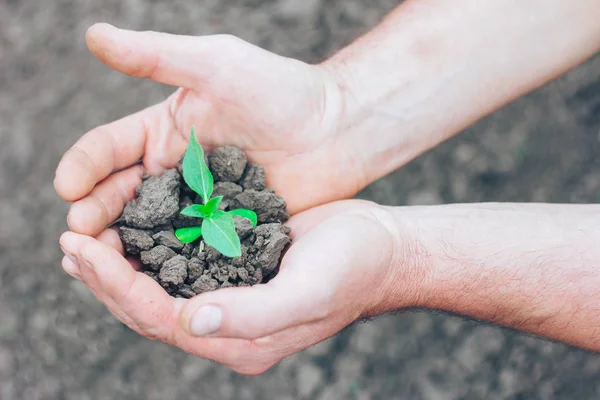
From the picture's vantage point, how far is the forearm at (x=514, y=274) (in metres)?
1.96

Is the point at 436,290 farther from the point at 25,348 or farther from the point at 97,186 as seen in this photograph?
the point at 25,348

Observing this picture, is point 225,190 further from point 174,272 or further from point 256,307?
point 256,307

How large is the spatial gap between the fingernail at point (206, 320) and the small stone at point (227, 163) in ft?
2.20

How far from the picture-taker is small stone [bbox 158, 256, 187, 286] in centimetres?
171

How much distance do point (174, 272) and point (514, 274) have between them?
3.79ft

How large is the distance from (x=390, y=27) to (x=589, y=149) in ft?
4.69

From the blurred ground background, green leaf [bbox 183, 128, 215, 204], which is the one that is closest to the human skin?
green leaf [bbox 183, 128, 215, 204]

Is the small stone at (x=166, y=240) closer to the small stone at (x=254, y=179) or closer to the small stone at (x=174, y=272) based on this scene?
the small stone at (x=174, y=272)

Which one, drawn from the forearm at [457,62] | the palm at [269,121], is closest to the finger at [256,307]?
the palm at [269,121]

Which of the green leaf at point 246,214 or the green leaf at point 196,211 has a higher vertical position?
the green leaf at point 196,211

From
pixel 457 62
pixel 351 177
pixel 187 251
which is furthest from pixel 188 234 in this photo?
pixel 457 62

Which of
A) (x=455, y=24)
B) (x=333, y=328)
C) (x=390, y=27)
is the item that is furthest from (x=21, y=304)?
(x=455, y=24)

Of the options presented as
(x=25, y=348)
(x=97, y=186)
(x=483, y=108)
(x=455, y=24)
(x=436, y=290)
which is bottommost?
(x=25, y=348)

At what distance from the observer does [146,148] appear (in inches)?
82.1
